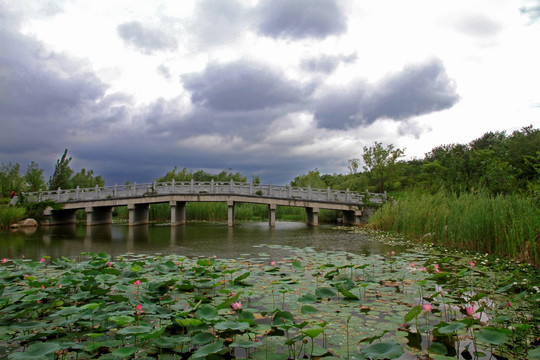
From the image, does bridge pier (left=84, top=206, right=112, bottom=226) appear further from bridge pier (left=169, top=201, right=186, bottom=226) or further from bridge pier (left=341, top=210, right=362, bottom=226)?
bridge pier (left=341, top=210, right=362, bottom=226)

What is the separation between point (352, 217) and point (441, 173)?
6.34 meters

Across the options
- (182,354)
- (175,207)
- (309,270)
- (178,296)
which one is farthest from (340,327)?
(175,207)

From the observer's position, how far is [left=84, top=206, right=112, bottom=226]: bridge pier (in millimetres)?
23875

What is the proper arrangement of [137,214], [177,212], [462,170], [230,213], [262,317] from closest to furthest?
[262,317], [462,170], [230,213], [177,212], [137,214]

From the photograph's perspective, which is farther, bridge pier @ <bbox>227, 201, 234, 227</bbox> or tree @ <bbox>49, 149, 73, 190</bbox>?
tree @ <bbox>49, 149, 73, 190</bbox>

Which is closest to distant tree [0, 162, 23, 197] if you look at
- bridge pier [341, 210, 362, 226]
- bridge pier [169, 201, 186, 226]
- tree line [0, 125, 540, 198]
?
tree line [0, 125, 540, 198]

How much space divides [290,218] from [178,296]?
2859 centimetres

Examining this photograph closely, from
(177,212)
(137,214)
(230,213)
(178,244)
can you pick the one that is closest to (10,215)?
(137,214)

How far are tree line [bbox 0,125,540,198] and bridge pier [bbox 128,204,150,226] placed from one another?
825 cm

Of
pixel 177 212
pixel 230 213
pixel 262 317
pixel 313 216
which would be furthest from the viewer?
pixel 177 212

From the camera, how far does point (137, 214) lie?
2538 centimetres

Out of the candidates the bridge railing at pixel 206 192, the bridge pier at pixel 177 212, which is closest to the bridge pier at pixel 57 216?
the bridge railing at pixel 206 192

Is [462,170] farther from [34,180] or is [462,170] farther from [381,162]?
[34,180]

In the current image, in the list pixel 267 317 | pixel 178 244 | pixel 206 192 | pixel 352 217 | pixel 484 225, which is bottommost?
pixel 352 217
